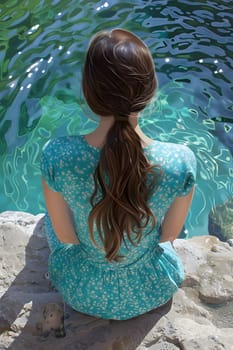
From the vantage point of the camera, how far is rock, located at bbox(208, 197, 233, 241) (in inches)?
134

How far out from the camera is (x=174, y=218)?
Result: 198cm

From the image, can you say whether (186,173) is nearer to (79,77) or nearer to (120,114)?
(120,114)

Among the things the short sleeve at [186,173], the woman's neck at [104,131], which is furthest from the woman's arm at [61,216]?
the short sleeve at [186,173]

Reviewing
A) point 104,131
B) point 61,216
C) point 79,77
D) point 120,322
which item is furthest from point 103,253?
point 79,77

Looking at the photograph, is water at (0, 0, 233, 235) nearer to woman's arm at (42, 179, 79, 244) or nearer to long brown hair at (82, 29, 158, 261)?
woman's arm at (42, 179, 79, 244)

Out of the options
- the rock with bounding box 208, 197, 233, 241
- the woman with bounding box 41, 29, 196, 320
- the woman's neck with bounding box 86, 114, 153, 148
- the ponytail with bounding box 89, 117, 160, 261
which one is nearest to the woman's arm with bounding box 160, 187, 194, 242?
the woman with bounding box 41, 29, 196, 320

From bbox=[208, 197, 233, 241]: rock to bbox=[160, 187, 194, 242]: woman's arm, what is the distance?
1.45 metres

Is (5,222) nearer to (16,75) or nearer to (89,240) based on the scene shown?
(89,240)

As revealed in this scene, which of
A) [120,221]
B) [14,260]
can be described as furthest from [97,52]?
[14,260]

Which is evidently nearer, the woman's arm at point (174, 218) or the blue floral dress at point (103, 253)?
the blue floral dress at point (103, 253)

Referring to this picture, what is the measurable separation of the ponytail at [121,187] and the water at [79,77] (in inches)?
67.8

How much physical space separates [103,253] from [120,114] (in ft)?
2.00

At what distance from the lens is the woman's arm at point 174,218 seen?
1931mm

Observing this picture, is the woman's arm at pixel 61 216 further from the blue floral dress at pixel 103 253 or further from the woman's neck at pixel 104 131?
the woman's neck at pixel 104 131
